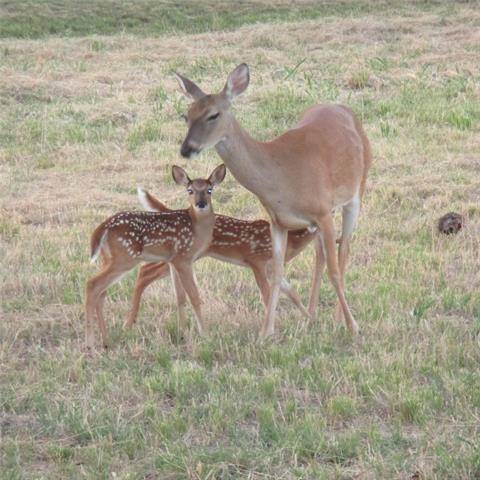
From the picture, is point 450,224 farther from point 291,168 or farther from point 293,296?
point 291,168

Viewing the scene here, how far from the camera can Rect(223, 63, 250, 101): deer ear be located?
6508 mm

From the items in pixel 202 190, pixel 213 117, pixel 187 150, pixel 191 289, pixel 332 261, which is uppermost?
pixel 213 117

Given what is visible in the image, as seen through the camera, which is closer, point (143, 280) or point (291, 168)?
point (291, 168)

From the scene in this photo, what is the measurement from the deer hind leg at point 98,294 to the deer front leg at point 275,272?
856 millimetres

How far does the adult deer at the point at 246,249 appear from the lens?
7.15m

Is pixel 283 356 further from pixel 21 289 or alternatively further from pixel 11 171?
pixel 11 171

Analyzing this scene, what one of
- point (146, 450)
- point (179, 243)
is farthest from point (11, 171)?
point (146, 450)

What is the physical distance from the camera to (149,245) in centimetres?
676

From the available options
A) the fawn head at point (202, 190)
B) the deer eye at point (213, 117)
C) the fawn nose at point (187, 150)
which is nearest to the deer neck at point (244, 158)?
the deer eye at point (213, 117)

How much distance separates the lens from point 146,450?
5.08 meters

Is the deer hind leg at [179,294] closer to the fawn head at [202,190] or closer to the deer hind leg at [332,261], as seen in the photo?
the fawn head at [202,190]

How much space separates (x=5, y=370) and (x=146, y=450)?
1.39 meters

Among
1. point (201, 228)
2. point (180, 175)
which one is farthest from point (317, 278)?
point (180, 175)

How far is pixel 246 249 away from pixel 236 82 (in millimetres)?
1157
